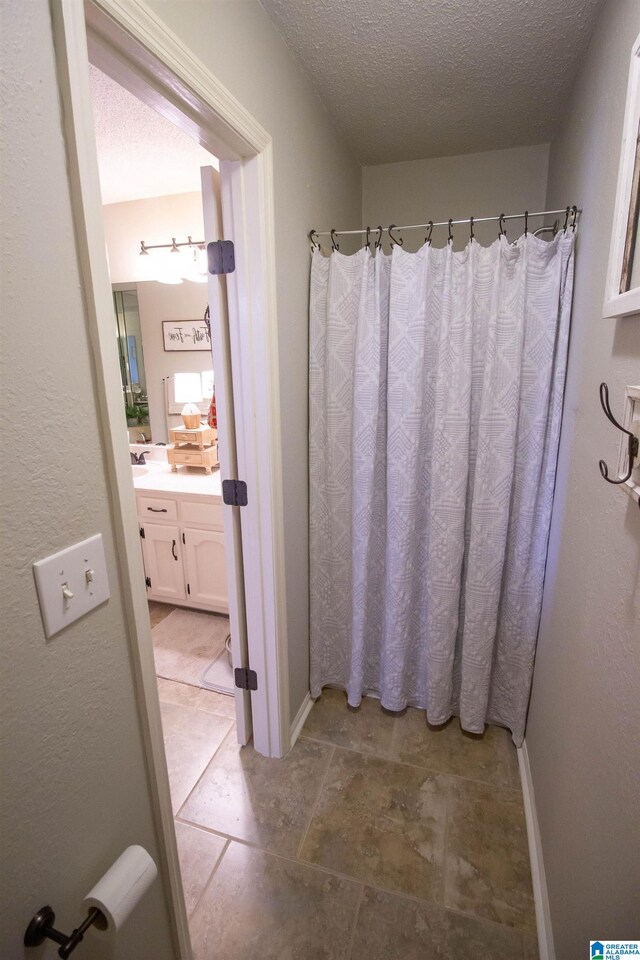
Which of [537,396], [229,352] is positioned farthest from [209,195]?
[537,396]

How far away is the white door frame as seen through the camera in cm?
65

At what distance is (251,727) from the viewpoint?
1.80 metres

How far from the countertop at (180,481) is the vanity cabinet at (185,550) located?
43 millimetres

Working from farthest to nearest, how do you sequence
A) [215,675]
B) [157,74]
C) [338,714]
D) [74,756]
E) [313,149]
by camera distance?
[215,675] < [338,714] < [313,149] < [157,74] < [74,756]

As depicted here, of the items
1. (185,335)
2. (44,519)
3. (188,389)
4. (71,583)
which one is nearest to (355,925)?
(71,583)

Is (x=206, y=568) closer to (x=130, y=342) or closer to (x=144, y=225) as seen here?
(x=130, y=342)

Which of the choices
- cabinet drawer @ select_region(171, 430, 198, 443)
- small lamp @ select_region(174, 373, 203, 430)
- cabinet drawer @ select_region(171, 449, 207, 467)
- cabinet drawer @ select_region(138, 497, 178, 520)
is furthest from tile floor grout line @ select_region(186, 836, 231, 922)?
small lamp @ select_region(174, 373, 203, 430)

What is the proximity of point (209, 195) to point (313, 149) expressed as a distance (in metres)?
0.54

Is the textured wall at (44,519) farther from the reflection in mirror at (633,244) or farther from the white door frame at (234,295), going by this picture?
the reflection in mirror at (633,244)

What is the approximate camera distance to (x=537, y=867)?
131 cm

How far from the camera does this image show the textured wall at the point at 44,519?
0.57m

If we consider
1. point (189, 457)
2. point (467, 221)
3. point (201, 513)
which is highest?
point (467, 221)

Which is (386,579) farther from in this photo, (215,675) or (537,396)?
(215,675)

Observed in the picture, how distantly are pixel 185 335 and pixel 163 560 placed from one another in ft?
4.43
